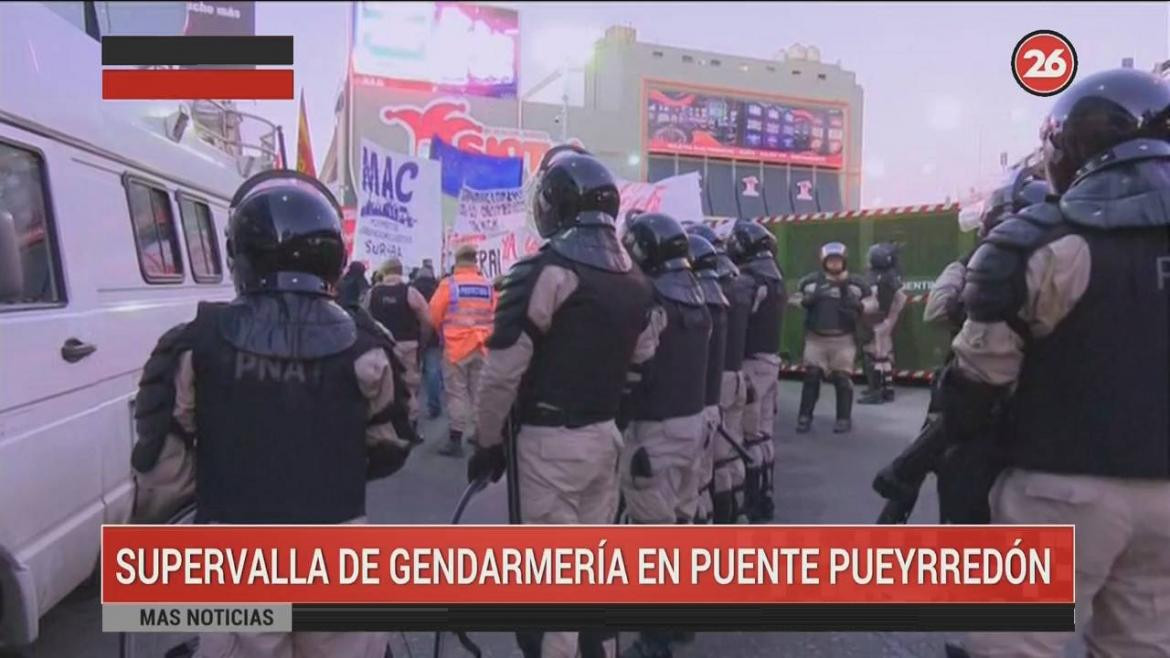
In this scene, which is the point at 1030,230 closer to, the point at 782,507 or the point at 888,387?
the point at 782,507

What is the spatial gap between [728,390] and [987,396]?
2746 mm

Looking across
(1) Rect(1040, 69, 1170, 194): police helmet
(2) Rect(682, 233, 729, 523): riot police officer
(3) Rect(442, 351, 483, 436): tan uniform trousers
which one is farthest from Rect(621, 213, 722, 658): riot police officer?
(3) Rect(442, 351, 483, 436): tan uniform trousers

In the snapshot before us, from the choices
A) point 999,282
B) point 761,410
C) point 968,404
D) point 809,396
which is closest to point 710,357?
point 761,410

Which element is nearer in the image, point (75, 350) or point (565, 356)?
point (565, 356)

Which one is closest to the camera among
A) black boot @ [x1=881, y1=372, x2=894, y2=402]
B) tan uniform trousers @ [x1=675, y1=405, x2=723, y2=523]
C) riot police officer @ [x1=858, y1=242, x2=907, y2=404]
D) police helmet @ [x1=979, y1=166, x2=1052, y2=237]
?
police helmet @ [x1=979, y1=166, x2=1052, y2=237]

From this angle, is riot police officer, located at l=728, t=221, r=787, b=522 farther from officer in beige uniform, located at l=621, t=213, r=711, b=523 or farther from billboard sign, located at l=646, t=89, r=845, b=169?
billboard sign, located at l=646, t=89, r=845, b=169

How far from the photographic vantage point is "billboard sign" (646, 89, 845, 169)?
232 centimetres

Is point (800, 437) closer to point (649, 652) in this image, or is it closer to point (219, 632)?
point (649, 652)

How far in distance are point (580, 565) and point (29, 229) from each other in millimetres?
1922

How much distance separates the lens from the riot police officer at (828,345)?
6.53 meters

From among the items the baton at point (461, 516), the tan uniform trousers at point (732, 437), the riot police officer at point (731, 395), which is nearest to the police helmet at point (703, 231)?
the riot police officer at point (731, 395)

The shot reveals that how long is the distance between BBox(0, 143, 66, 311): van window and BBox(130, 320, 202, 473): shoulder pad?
0.80 metres

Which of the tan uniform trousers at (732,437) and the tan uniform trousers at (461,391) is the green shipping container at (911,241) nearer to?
the tan uniform trousers at (732,437)

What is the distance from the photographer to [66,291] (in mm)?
2768
